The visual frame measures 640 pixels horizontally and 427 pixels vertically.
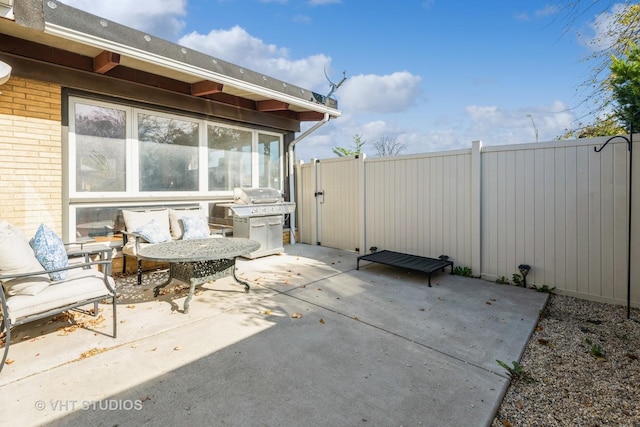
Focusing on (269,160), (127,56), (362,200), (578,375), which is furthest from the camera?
(269,160)

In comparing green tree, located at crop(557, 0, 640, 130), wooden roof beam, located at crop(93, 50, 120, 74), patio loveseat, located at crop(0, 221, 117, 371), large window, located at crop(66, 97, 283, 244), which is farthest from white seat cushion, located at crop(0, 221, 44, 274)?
green tree, located at crop(557, 0, 640, 130)

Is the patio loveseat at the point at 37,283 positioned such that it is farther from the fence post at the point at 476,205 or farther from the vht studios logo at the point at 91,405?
the fence post at the point at 476,205

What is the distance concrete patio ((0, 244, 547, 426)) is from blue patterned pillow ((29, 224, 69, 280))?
0.65 metres

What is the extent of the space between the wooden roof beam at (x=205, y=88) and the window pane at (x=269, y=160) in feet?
5.72

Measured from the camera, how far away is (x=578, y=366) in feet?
7.98

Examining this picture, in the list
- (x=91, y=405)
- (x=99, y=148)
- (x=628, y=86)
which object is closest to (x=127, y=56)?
(x=99, y=148)

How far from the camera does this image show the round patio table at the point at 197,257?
3.44m

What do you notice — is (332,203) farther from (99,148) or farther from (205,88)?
(99,148)

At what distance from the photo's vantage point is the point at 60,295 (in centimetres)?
260

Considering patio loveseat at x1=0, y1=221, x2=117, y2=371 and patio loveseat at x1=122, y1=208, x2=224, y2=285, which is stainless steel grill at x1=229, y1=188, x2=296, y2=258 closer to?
patio loveseat at x1=122, y1=208, x2=224, y2=285

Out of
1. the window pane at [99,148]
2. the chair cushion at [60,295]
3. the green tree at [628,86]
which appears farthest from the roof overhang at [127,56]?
the green tree at [628,86]

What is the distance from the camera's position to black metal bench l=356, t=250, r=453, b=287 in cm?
462

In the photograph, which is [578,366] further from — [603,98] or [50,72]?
[50,72]

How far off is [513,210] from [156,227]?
5172 mm
